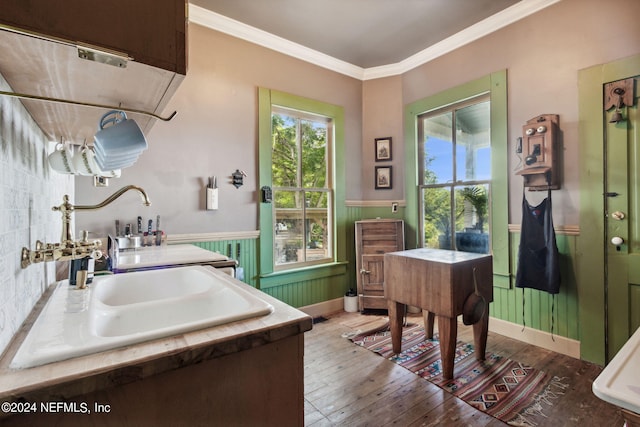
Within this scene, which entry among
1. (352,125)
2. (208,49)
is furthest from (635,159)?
(208,49)

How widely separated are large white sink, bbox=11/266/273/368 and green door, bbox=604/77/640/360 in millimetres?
2649

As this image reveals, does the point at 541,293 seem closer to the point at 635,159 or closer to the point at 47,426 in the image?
the point at 635,159

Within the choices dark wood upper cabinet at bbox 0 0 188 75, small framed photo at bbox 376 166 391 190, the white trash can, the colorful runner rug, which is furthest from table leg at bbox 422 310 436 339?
dark wood upper cabinet at bbox 0 0 188 75

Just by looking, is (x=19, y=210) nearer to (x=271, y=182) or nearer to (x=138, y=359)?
(x=138, y=359)

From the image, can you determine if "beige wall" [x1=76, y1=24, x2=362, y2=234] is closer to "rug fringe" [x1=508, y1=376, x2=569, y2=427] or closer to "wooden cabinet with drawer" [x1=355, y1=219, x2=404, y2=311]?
"wooden cabinet with drawer" [x1=355, y1=219, x2=404, y2=311]

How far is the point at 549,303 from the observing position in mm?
2510

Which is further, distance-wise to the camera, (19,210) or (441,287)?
(441,287)

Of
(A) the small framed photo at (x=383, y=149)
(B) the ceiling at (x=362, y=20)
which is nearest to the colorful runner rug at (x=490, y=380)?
(A) the small framed photo at (x=383, y=149)

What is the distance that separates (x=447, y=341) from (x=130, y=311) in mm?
→ 1925

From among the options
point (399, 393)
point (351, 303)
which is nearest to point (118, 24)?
point (399, 393)

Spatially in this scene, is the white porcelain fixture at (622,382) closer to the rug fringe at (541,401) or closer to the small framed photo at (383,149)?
the rug fringe at (541,401)

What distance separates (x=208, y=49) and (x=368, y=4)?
1493 millimetres

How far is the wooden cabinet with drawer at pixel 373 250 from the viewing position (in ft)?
11.2

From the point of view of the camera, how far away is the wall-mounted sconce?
2.10m
